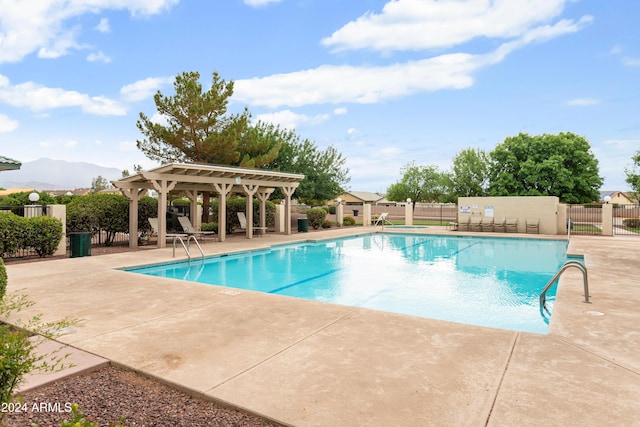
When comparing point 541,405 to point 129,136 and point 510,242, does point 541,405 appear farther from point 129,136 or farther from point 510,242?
point 129,136

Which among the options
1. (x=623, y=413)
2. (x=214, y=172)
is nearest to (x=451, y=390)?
(x=623, y=413)

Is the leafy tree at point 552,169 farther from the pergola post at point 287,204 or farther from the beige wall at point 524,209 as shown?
the pergola post at point 287,204

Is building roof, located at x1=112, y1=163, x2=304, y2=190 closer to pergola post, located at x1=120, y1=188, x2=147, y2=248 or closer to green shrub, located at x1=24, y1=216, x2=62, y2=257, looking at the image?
pergola post, located at x1=120, y1=188, x2=147, y2=248

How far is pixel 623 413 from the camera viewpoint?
2715mm

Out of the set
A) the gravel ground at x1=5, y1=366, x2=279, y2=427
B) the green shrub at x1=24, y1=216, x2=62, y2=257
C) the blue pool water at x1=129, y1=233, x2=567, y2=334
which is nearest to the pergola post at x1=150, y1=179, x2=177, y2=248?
the blue pool water at x1=129, y1=233, x2=567, y2=334

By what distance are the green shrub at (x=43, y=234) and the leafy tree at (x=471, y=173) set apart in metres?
44.7

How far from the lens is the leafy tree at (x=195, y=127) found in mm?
17875

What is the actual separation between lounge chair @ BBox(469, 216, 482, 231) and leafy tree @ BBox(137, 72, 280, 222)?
40.7ft

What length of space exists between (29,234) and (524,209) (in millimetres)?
20968

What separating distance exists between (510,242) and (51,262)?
1704 cm

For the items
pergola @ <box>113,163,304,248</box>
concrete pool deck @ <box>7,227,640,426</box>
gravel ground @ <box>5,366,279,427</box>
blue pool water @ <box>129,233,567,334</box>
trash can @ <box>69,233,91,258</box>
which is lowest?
blue pool water @ <box>129,233,567,334</box>

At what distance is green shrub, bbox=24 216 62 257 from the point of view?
1040 centimetres

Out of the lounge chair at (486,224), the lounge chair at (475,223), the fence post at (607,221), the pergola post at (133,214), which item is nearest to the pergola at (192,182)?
the pergola post at (133,214)

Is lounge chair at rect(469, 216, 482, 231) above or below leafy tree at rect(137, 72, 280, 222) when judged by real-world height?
below
